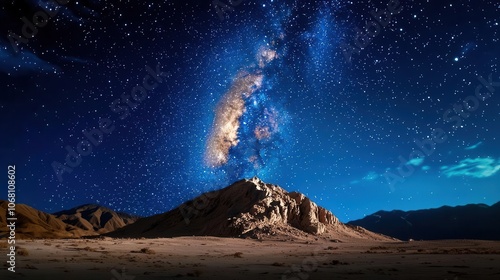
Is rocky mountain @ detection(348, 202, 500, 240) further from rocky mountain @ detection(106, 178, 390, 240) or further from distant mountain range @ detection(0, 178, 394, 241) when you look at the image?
rocky mountain @ detection(106, 178, 390, 240)

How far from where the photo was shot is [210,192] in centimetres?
7612

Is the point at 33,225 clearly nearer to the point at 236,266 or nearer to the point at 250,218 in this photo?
the point at 250,218

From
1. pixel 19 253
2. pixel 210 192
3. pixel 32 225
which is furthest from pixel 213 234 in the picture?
pixel 32 225

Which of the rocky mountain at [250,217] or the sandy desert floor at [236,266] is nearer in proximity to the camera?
the sandy desert floor at [236,266]

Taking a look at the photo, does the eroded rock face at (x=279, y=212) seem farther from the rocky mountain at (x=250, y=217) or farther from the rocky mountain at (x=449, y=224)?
the rocky mountain at (x=449, y=224)

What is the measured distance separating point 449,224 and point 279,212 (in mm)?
149918

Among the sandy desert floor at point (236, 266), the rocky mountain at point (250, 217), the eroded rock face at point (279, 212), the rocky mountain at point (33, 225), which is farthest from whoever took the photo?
the rocky mountain at point (33, 225)

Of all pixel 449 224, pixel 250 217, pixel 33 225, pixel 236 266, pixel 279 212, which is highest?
pixel 33 225

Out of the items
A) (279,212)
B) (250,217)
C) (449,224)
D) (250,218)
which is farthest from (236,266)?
(449,224)

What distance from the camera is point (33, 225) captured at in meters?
128

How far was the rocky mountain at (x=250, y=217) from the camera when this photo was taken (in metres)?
53.5

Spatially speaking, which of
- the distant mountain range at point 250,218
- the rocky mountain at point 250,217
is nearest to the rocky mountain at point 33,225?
the distant mountain range at point 250,218

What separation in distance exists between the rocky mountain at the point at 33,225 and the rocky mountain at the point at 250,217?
178ft

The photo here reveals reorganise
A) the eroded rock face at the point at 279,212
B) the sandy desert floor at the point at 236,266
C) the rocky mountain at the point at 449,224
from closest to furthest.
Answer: the sandy desert floor at the point at 236,266, the eroded rock face at the point at 279,212, the rocky mountain at the point at 449,224
